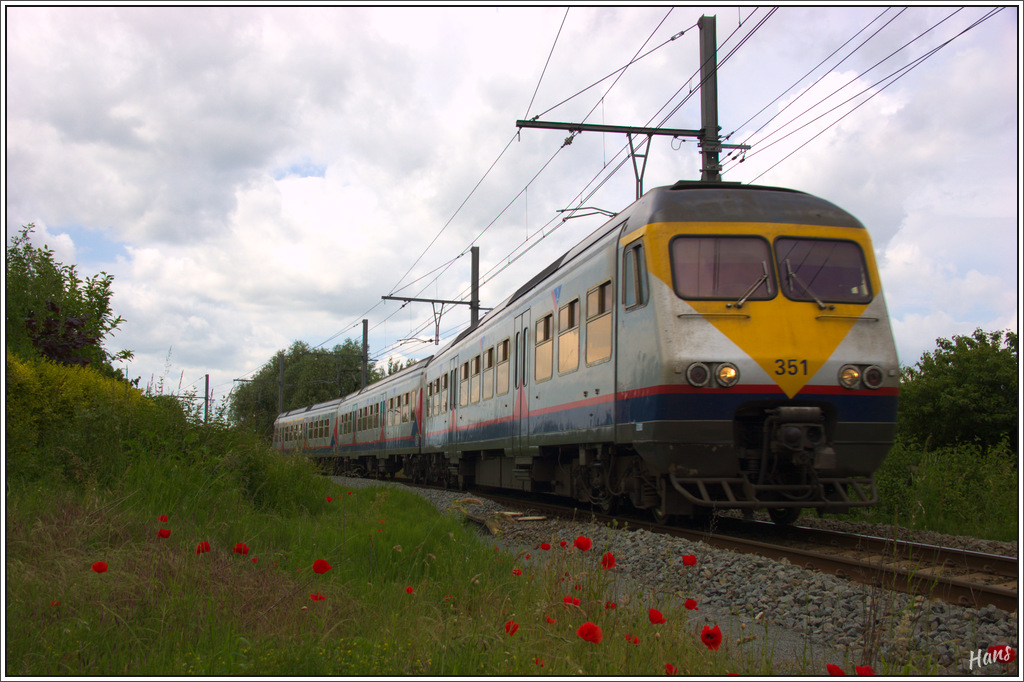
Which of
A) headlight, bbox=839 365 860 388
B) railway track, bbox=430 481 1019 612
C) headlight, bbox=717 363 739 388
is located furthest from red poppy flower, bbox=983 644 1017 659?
headlight, bbox=839 365 860 388

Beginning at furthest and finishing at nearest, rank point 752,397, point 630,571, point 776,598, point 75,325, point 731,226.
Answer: point 75,325
point 731,226
point 752,397
point 630,571
point 776,598

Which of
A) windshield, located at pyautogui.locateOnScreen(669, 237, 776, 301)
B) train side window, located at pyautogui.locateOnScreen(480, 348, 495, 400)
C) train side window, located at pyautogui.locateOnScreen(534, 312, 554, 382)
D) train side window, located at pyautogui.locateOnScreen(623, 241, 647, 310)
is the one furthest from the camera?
train side window, located at pyautogui.locateOnScreen(480, 348, 495, 400)

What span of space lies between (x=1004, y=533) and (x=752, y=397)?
12.3 ft

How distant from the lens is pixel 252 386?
3098 inches

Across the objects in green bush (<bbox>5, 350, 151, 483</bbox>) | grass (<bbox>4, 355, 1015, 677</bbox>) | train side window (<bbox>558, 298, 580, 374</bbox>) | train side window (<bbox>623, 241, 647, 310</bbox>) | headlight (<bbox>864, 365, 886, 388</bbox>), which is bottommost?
grass (<bbox>4, 355, 1015, 677</bbox>)

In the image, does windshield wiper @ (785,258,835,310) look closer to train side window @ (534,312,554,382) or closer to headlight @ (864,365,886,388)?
headlight @ (864,365,886,388)

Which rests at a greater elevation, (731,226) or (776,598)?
(731,226)

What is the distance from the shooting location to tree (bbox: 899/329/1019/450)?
88.6 feet

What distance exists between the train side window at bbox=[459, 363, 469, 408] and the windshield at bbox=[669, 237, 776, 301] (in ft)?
30.2

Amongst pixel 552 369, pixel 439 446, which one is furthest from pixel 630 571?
pixel 439 446

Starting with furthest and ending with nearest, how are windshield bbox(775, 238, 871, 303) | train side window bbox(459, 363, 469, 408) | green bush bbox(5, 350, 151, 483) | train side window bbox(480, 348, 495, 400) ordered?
train side window bbox(459, 363, 469, 408)
train side window bbox(480, 348, 495, 400)
windshield bbox(775, 238, 871, 303)
green bush bbox(5, 350, 151, 483)

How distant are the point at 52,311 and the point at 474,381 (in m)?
7.58

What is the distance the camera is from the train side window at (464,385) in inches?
642

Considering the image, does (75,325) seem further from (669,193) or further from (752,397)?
(752,397)
